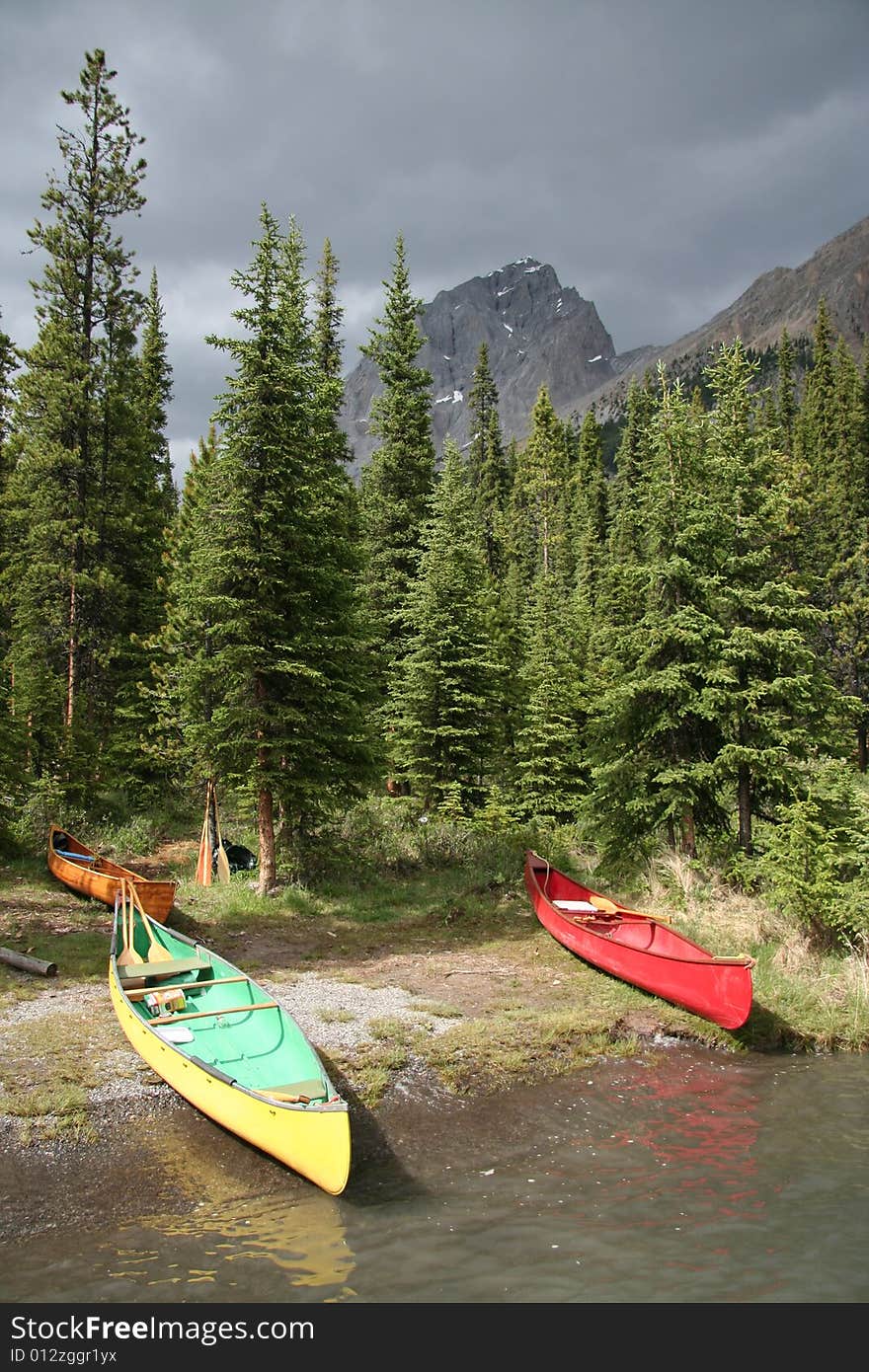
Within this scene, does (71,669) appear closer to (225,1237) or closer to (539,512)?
(225,1237)

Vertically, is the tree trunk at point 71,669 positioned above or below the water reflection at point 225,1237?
above

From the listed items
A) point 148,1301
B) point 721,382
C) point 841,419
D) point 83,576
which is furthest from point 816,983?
point 841,419

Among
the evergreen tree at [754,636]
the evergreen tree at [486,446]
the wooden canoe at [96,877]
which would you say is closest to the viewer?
the wooden canoe at [96,877]

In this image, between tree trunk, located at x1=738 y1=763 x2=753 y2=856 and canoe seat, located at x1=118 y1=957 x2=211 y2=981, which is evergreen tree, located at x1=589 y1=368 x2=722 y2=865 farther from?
canoe seat, located at x1=118 y1=957 x2=211 y2=981

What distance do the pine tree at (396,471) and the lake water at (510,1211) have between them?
60.2 feet

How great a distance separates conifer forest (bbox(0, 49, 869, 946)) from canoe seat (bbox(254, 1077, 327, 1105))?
890 centimetres

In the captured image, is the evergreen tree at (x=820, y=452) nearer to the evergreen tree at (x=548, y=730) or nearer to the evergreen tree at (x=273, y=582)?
the evergreen tree at (x=548, y=730)

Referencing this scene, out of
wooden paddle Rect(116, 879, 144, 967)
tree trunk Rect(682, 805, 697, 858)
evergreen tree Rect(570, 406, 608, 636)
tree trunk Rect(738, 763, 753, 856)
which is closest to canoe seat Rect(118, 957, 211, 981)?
wooden paddle Rect(116, 879, 144, 967)

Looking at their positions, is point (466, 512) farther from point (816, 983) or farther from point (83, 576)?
point (816, 983)

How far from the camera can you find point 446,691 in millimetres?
22031

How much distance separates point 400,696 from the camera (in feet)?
73.5

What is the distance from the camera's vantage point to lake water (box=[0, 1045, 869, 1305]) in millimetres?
6102

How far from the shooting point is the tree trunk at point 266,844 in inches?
678

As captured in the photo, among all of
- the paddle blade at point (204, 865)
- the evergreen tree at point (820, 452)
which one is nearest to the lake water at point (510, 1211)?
the paddle blade at point (204, 865)
